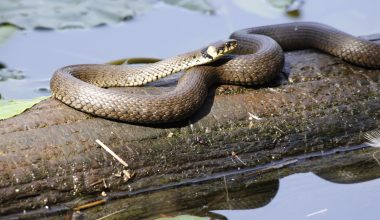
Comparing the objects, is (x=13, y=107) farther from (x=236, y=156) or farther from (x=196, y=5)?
(x=196, y=5)

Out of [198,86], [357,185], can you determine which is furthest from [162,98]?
[357,185]

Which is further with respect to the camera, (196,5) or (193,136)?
(196,5)

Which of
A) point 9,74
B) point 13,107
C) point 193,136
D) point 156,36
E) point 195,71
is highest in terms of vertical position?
point 195,71

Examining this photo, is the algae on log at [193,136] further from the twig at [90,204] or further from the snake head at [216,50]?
the snake head at [216,50]

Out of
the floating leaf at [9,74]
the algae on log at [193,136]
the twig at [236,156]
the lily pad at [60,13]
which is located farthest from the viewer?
the lily pad at [60,13]

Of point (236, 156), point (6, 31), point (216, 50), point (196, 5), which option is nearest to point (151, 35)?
point (196, 5)

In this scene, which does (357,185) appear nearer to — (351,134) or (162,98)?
(351,134)

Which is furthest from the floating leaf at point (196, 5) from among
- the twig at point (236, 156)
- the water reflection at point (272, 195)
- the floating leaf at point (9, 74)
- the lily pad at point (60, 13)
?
the twig at point (236, 156)
